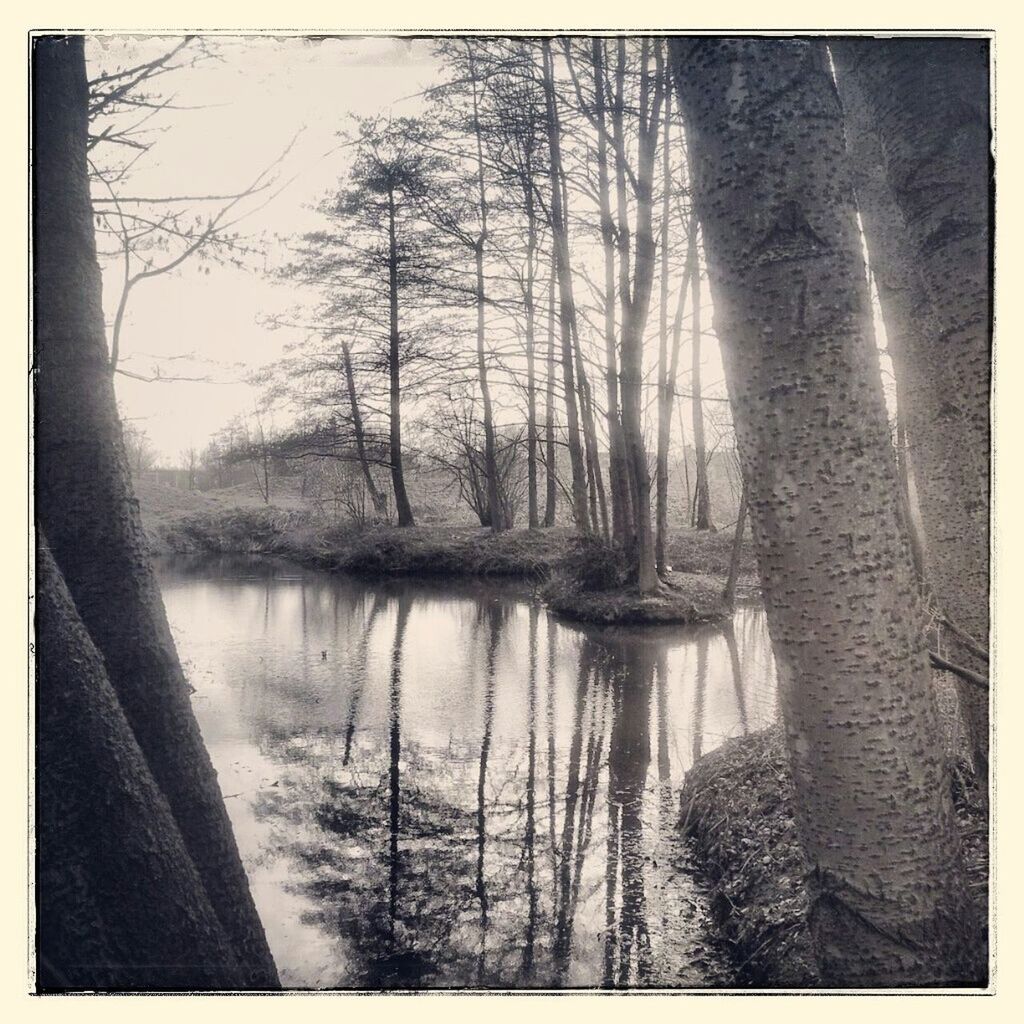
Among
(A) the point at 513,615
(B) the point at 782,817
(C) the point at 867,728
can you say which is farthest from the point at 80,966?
(A) the point at 513,615

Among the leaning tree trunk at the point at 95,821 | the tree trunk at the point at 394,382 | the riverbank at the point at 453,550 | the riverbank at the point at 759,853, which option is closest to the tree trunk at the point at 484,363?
the riverbank at the point at 453,550

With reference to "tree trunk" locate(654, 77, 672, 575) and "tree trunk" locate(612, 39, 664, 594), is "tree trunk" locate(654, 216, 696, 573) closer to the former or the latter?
"tree trunk" locate(654, 77, 672, 575)

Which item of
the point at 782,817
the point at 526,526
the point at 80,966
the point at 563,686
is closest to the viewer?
the point at 80,966

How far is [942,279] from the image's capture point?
2.55m

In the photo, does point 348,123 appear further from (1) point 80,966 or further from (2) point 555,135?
(2) point 555,135

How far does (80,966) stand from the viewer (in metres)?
2.31

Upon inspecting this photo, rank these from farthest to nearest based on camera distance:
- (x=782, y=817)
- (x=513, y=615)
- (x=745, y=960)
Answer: (x=513, y=615) < (x=782, y=817) < (x=745, y=960)

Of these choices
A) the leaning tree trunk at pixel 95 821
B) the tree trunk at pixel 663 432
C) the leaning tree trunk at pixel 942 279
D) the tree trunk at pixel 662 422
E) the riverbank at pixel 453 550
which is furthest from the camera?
the tree trunk at pixel 663 432

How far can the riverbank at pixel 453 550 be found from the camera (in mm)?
4855

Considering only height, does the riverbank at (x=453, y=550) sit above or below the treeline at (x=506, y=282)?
below

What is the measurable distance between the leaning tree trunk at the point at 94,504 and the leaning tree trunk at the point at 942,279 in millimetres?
2495

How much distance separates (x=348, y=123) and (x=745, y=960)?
3457 millimetres

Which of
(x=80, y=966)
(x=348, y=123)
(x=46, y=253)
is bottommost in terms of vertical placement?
(x=80, y=966)

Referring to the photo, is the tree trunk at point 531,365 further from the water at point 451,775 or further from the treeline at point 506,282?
the water at point 451,775
